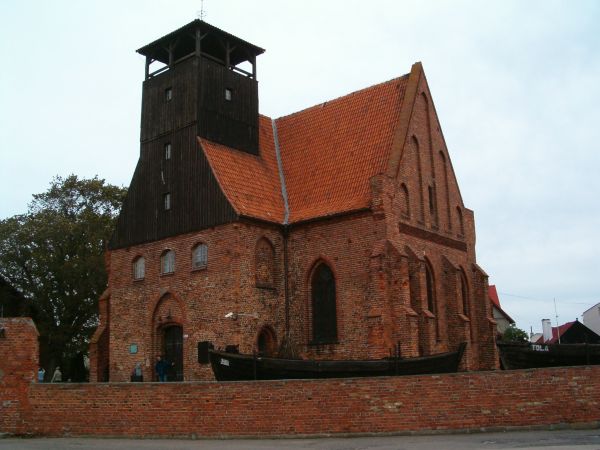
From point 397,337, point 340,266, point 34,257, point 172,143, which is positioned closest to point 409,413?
point 397,337

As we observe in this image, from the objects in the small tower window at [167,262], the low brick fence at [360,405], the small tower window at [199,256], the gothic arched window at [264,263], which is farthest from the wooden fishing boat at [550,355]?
the small tower window at [167,262]

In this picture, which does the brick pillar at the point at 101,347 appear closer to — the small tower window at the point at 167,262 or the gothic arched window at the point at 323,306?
the small tower window at the point at 167,262

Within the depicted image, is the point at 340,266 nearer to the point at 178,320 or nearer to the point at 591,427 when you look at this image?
the point at 178,320

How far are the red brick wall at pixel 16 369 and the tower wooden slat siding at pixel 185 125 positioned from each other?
31.1ft

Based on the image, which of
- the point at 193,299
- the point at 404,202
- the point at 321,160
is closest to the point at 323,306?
the point at 193,299

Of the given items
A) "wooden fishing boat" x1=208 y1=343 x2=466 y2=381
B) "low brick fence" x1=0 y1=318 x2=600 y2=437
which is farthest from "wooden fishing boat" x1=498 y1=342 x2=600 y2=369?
"low brick fence" x1=0 y1=318 x2=600 y2=437

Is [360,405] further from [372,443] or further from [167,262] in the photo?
[167,262]

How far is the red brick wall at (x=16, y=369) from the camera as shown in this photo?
56.1ft

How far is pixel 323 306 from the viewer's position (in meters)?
25.5

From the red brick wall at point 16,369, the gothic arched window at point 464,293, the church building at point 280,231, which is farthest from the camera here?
the gothic arched window at point 464,293

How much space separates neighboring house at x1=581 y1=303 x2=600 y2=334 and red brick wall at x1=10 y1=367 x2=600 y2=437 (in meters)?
50.7

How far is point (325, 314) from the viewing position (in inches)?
1002

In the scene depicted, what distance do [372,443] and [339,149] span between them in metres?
15.8

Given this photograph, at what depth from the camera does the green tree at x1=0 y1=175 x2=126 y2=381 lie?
35500mm
